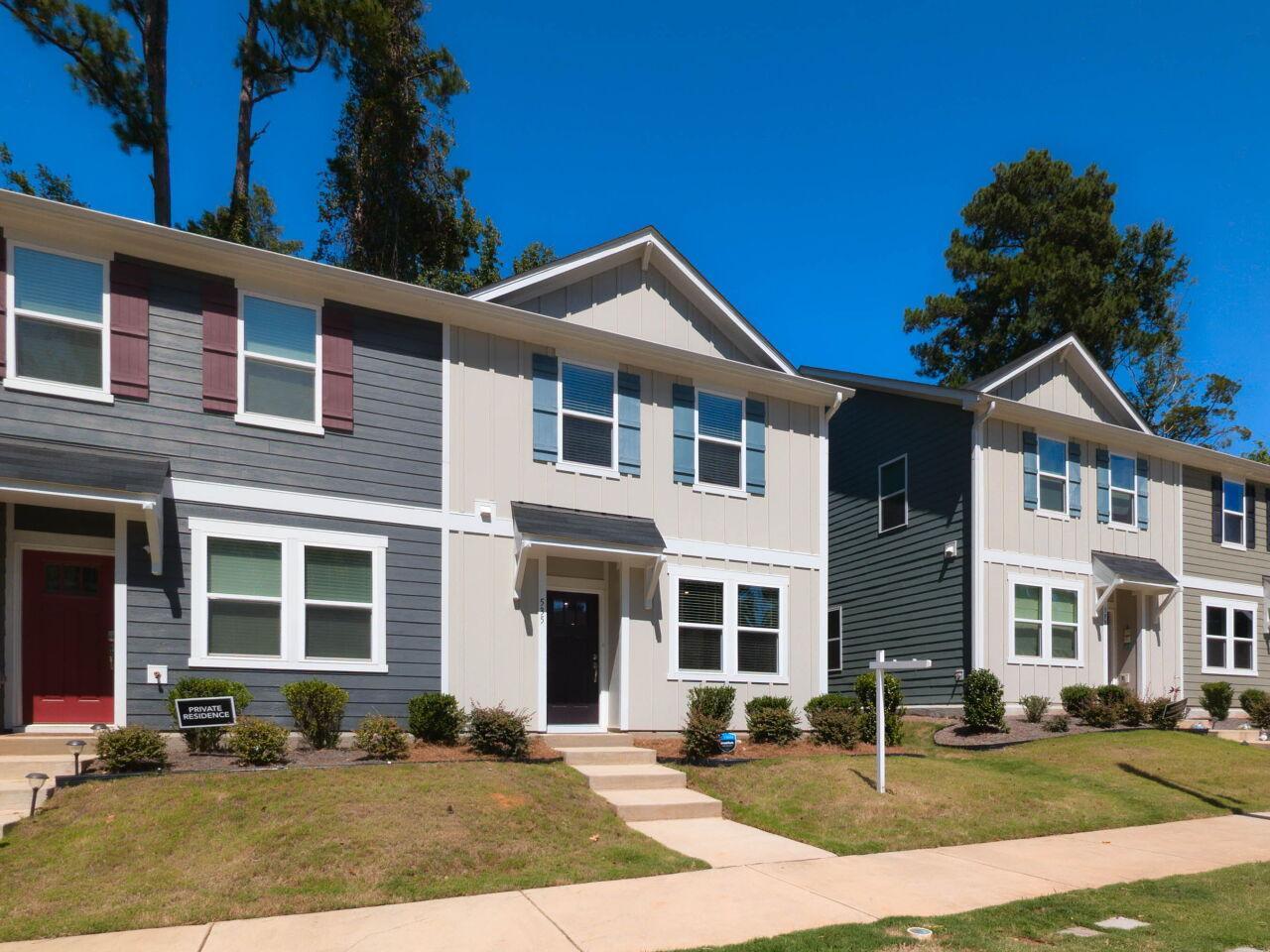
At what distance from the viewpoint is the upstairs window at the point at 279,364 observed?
1110 cm

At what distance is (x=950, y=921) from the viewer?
6.29m

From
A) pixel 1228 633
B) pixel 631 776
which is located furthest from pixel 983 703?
pixel 1228 633

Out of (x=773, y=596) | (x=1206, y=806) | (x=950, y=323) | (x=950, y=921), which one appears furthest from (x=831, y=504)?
(x=950, y=921)

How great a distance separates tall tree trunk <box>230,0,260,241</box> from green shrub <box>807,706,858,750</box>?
1622 cm

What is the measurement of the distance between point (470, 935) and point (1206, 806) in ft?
31.1

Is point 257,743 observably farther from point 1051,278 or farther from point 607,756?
point 1051,278

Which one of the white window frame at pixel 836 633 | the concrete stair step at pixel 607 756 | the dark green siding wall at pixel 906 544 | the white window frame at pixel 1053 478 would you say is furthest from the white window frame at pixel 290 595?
the white window frame at pixel 1053 478

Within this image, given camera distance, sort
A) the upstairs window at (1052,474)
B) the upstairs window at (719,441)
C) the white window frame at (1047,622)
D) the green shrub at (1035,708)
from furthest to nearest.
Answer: the upstairs window at (1052,474) < the white window frame at (1047,622) < the green shrub at (1035,708) < the upstairs window at (719,441)

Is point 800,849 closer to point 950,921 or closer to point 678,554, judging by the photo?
point 950,921

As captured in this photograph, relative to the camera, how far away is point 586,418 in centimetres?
1326

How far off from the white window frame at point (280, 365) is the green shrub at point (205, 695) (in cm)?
295

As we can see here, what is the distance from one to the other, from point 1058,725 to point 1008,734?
802 millimetres

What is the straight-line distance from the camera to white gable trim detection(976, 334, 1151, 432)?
1756 cm

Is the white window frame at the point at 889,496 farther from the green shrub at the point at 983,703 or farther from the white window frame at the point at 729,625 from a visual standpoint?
the white window frame at the point at 729,625
